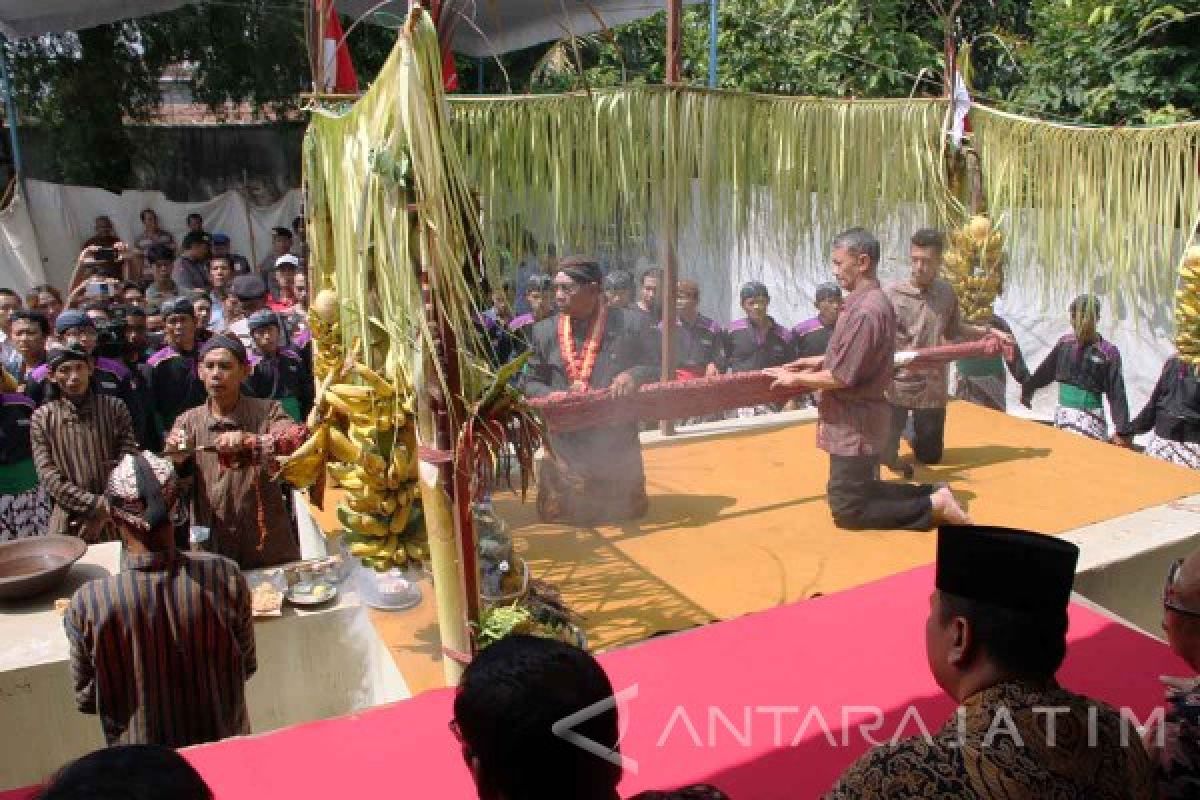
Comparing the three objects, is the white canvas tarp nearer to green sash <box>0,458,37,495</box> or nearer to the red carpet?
green sash <box>0,458,37,495</box>

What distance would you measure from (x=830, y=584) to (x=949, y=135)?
129 inches

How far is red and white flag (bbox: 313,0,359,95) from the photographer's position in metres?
3.91

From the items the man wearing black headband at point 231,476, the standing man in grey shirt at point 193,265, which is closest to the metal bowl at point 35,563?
the man wearing black headband at point 231,476

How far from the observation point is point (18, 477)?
16.1ft

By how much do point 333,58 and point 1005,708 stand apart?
3801mm

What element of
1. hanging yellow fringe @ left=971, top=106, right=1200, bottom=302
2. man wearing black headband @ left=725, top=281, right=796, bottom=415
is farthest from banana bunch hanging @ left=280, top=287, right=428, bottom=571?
hanging yellow fringe @ left=971, top=106, right=1200, bottom=302

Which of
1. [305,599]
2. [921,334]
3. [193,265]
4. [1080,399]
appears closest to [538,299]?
[921,334]

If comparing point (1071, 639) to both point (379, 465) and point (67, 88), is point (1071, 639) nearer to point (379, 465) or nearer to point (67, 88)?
point (379, 465)

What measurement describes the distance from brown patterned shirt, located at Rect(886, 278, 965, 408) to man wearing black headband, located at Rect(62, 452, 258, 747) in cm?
424

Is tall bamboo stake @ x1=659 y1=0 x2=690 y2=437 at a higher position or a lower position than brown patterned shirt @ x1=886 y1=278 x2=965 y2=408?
higher

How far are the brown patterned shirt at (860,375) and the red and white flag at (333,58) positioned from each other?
8.58 ft

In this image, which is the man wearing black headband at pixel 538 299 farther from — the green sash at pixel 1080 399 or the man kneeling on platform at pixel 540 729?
the man kneeling on platform at pixel 540 729

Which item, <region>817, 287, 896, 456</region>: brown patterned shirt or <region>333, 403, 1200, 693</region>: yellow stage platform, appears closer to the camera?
<region>333, 403, 1200, 693</region>: yellow stage platform

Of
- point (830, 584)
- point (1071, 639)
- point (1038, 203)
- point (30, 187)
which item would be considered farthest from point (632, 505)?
point (30, 187)
